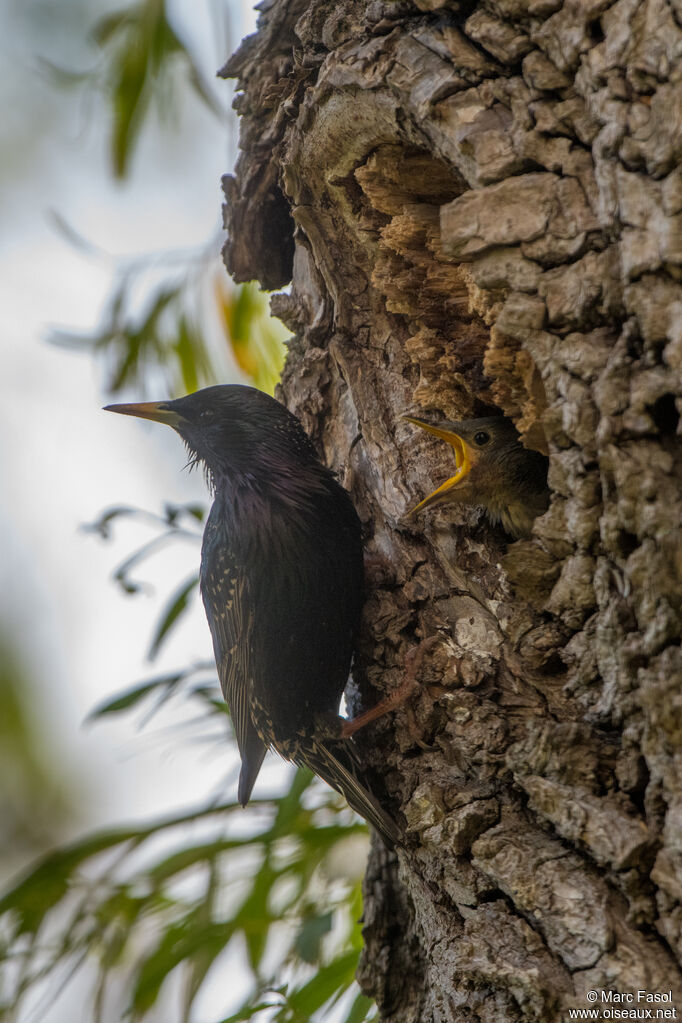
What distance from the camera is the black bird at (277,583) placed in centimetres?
288

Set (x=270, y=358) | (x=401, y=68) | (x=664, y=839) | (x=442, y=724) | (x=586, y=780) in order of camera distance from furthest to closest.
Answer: (x=270, y=358) → (x=442, y=724) → (x=401, y=68) → (x=586, y=780) → (x=664, y=839)

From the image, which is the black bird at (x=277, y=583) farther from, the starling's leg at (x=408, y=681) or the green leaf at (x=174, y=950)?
the green leaf at (x=174, y=950)

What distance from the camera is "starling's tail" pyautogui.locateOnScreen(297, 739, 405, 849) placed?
2430 mm

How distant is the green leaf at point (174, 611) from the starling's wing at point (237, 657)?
376 mm

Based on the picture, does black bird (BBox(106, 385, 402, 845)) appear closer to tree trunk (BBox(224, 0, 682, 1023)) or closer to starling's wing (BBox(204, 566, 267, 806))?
starling's wing (BBox(204, 566, 267, 806))

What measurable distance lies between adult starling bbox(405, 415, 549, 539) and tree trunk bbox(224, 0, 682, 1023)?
6cm

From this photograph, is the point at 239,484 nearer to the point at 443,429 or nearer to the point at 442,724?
the point at 443,429

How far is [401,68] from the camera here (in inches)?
85.1

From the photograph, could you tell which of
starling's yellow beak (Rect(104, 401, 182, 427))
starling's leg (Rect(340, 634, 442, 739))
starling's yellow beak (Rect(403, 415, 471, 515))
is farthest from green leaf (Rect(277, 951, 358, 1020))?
starling's yellow beak (Rect(104, 401, 182, 427))

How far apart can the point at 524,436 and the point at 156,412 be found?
5.29ft

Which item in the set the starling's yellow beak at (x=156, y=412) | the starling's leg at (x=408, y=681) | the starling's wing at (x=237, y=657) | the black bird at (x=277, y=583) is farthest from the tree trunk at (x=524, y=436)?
the starling's yellow beak at (x=156, y=412)

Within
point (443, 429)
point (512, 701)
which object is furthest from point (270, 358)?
point (512, 701)

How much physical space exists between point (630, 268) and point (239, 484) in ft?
5.84

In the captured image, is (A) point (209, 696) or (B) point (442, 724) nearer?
(B) point (442, 724)
